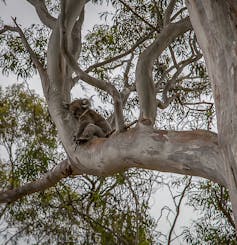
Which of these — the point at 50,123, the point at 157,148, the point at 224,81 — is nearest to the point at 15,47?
the point at 50,123

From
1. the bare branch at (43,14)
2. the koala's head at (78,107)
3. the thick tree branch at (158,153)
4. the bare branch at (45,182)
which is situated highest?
the bare branch at (43,14)

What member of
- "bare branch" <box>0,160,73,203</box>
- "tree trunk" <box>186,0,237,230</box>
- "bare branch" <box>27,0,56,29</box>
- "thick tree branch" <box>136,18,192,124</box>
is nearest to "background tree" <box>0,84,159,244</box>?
"bare branch" <box>0,160,73,203</box>

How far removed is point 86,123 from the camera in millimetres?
3633

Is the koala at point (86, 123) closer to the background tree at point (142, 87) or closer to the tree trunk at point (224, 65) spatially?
the background tree at point (142, 87)

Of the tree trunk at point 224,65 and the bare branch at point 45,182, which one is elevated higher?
the bare branch at point 45,182

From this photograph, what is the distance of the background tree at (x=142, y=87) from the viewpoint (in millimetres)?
2111

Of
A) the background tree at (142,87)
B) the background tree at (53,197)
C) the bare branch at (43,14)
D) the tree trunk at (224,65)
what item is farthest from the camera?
the background tree at (53,197)

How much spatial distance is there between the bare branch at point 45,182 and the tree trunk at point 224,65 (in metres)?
1.92

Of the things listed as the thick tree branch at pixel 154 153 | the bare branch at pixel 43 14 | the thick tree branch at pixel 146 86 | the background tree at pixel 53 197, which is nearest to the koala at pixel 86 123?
the thick tree branch at pixel 154 153

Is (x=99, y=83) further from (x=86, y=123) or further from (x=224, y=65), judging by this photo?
(x=224, y=65)

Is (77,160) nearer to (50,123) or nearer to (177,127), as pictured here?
(177,127)

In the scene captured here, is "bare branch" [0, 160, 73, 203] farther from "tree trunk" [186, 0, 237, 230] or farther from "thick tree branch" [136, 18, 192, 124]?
"tree trunk" [186, 0, 237, 230]

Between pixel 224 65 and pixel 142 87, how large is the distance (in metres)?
1.23

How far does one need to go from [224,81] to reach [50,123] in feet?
16.9
